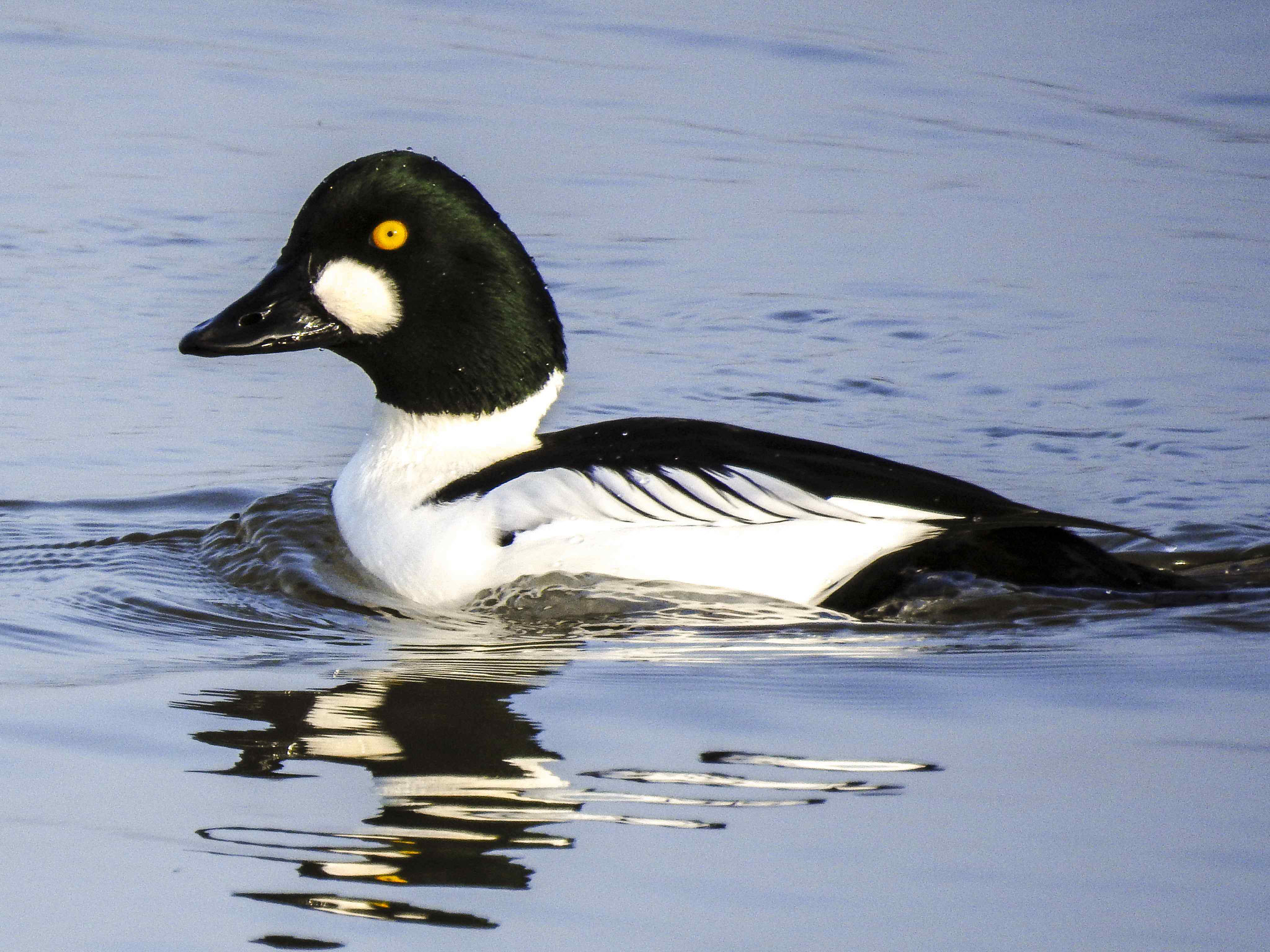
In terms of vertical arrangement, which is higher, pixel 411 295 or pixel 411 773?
pixel 411 295

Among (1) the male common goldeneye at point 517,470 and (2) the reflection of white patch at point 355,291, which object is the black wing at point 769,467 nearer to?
(1) the male common goldeneye at point 517,470

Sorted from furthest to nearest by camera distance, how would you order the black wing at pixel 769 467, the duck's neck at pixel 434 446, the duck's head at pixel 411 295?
the duck's neck at pixel 434 446, the duck's head at pixel 411 295, the black wing at pixel 769 467

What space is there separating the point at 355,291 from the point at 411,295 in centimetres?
15

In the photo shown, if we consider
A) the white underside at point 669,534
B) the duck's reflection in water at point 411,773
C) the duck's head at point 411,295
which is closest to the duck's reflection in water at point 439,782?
the duck's reflection in water at point 411,773

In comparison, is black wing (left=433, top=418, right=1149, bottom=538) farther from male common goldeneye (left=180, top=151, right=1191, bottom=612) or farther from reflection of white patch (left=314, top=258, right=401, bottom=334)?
reflection of white patch (left=314, top=258, right=401, bottom=334)

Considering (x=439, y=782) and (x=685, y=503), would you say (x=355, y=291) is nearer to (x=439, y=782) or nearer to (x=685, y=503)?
(x=685, y=503)

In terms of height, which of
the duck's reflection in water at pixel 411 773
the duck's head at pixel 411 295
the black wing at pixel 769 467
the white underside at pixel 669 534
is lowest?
the duck's reflection in water at pixel 411 773

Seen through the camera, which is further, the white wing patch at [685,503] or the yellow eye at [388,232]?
the yellow eye at [388,232]

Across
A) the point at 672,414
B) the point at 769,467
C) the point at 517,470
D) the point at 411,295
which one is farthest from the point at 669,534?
the point at 672,414

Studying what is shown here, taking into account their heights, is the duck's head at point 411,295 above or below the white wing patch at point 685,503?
above

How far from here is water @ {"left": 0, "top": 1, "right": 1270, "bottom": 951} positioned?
325 centimetres

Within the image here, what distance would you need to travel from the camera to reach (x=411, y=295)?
5.46 m

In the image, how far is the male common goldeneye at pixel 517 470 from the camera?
197 inches

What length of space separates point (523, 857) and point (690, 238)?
6.43m
